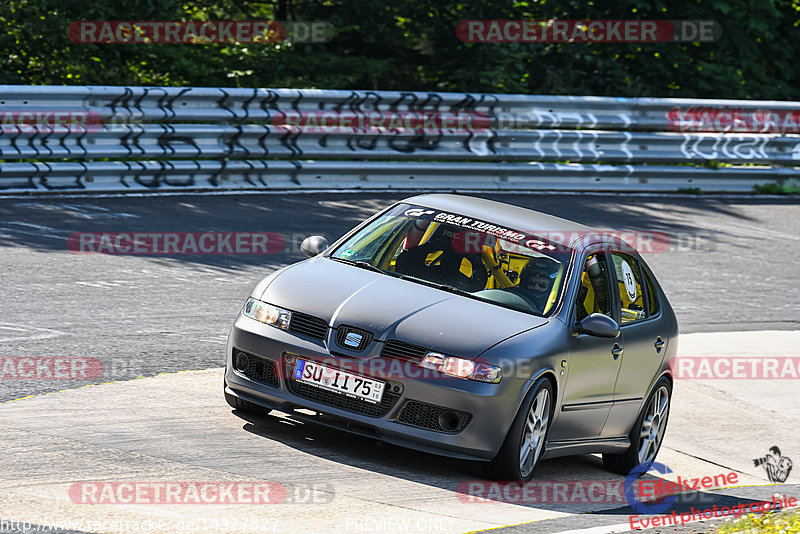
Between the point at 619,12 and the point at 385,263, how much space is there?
1707 cm

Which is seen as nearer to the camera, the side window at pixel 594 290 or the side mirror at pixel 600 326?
the side mirror at pixel 600 326

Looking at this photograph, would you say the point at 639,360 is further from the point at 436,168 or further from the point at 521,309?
the point at 436,168

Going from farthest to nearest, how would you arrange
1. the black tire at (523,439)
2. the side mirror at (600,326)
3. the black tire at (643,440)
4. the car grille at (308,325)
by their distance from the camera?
the black tire at (643,440)
the side mirror at (600,326)
the car grille at (308,325)
the black tire at (523,439)

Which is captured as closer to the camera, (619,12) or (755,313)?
(755,313)

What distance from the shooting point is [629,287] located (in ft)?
27.0

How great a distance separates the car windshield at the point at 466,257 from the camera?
745 cm

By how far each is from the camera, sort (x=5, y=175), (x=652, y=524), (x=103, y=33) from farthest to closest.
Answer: (x=103, y=33)
(x=5, y=175)
(x=652, y=524)

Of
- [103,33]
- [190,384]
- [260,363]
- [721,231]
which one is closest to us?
[260,363]

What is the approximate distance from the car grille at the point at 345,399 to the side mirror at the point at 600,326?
49.8 inches

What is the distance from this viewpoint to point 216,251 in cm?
1273

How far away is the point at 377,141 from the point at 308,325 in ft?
35.9

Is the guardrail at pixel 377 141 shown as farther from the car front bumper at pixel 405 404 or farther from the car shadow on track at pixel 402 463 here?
the car front bumper at pixel 405 404

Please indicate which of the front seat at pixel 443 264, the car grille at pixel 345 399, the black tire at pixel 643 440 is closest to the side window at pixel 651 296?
the black tire at pixel 643 440

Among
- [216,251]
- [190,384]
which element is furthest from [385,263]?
[216,251]
